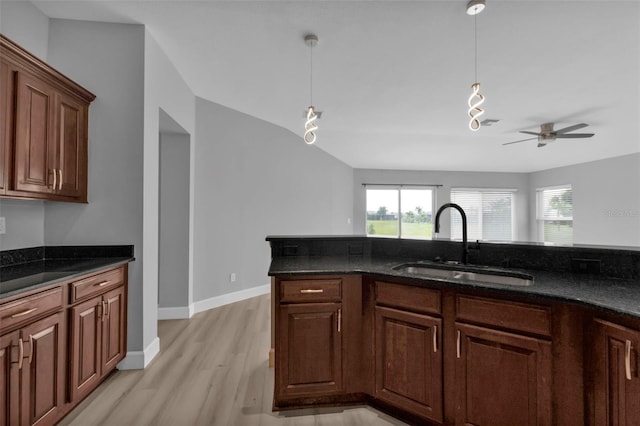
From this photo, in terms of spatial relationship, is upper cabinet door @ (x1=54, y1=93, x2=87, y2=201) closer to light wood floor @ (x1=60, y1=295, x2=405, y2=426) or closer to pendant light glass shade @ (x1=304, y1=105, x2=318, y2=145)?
light wood floor @ (x1=60, y1=295, x2=405, y2=426)

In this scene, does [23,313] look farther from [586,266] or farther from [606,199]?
[606,199]

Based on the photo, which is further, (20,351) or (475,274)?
(475,274)

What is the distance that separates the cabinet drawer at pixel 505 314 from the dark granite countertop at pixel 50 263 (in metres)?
2.21

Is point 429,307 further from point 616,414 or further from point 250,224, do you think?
point 250,224

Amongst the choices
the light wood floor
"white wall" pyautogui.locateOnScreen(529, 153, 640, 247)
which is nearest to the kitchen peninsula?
the light wood floor

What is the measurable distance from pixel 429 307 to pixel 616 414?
0.81m

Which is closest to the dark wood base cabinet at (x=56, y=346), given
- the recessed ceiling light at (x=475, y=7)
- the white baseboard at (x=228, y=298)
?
the white baseboard at (x=228, y=298)

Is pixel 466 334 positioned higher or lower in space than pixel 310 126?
lower

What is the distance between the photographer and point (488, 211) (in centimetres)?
814

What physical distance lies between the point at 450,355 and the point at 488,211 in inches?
297

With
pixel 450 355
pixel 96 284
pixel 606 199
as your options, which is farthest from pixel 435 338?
pixel 606 199

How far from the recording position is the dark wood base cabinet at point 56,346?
4.76ft

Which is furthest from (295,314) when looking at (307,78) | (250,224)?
(250,224)

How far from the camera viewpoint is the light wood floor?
1918 millimetres
